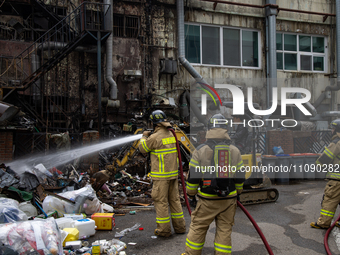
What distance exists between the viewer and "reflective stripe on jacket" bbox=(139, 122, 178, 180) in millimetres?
5035

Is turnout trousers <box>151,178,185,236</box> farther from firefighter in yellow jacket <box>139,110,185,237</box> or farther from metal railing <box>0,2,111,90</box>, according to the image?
metal railing <box>0,2,111,90</box>

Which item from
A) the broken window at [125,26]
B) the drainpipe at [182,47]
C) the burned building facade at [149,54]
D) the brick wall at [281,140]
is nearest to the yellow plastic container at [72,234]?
the burned building facade at [149,54]

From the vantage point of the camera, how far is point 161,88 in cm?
1398

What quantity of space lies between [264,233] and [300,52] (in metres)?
13.9

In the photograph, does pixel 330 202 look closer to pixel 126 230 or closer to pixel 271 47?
pixel 126 230

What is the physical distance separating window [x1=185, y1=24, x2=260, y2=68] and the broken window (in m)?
2.53

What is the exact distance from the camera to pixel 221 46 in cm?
1512

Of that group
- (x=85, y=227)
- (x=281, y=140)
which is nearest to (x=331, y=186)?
(x=85, y=227)

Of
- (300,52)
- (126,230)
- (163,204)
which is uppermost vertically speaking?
(300,52)

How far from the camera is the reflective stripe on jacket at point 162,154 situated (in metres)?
5.04

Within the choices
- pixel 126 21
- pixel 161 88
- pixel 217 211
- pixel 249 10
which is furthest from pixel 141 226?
pixel 249 10

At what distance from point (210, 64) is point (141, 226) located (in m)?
10.8

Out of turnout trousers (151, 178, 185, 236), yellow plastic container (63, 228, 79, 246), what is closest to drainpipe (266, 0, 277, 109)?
turnout trousers (151, 178, 185, 236)

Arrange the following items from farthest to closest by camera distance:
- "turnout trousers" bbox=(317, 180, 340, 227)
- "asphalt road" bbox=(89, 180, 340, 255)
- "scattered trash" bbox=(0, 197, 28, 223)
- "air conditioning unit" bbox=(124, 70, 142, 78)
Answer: "air conditioning unit" bbox=(124, 70, 142, 78), "turnout trousers" bbox=(317, 180, 340, 227), "asphalt road" bbox=(89, 180, 340, 255), "scattered trash" bbox=(0, 197, 28, 223)
